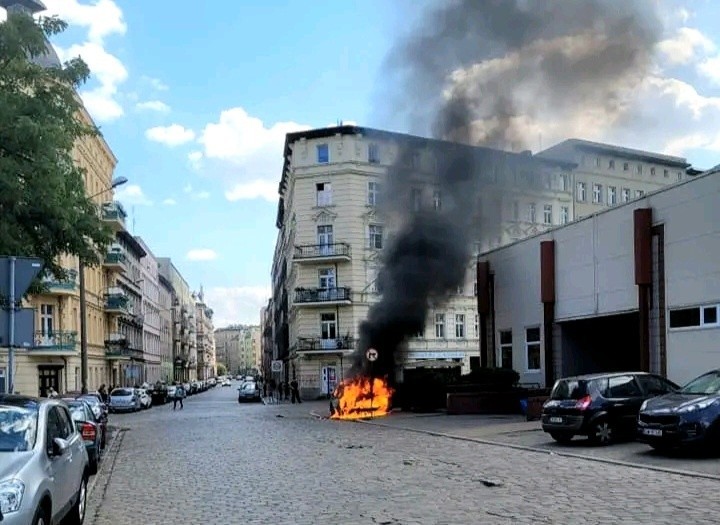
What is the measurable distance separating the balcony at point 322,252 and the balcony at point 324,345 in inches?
222

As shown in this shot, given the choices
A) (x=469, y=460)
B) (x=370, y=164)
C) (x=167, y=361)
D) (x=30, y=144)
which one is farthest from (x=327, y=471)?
(x=167, y=361)

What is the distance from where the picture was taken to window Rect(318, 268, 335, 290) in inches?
2376

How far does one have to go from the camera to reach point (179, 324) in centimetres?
13600

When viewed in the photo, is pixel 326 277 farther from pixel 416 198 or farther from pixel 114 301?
pixel 416 198

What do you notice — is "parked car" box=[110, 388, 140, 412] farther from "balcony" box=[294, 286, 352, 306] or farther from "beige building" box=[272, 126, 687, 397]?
"balcony" box=[294, 286, 352, 306]

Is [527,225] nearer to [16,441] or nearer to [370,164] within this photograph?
[370,164]

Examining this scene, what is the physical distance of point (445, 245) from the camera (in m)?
36.2

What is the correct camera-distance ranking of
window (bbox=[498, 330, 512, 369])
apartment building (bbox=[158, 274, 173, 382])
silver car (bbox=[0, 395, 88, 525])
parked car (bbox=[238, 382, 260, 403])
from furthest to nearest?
apartment building (bbox=[158, 274, 173, 382]), parked car (bbox=[238, 382, 260, 403]), window (bbox=[498, 330, 512, 369]), silver car (bbox=[0, 395, 88, 525])

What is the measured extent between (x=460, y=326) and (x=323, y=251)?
1179 centimetres

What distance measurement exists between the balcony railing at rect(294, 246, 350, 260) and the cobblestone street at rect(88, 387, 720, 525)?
39.2 metres

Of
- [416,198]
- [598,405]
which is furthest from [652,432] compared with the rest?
[416,198]

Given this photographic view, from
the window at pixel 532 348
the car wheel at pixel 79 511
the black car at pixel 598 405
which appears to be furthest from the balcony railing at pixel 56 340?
the car wheel at pixel 79 511

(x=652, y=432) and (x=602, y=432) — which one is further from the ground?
(x=652, y=432)

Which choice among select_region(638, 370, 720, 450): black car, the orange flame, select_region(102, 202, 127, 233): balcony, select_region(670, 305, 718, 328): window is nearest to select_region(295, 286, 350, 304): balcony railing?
select_region(102, 202, 127, 233): balcony
